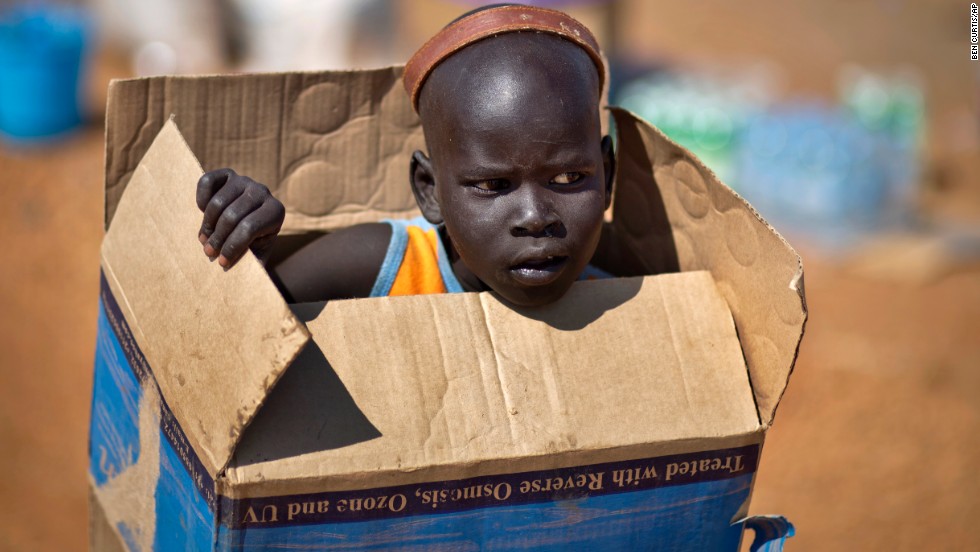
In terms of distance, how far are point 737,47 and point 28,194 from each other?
16.3 ft

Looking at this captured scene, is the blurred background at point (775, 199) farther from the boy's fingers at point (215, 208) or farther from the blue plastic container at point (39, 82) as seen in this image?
the boy's fingers at point (215, 208)

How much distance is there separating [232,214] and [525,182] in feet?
1.41

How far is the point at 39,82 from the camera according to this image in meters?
5.35

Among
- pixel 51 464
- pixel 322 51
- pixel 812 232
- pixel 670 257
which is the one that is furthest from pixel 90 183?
pixel 670 257

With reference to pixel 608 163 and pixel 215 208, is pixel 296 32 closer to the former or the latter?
pixel 608 163

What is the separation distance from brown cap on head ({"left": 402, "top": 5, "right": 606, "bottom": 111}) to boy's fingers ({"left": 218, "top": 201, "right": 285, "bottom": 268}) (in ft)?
1.26

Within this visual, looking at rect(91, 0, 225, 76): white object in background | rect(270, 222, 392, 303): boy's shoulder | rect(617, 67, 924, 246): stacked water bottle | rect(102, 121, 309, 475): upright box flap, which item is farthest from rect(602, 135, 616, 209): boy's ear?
rect(91, 0, 225, 76): white object in background

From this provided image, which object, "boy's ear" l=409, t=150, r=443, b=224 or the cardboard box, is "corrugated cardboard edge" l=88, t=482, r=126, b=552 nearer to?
the cardboard box

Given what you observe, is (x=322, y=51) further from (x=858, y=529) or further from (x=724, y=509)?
(x=724, y=509)

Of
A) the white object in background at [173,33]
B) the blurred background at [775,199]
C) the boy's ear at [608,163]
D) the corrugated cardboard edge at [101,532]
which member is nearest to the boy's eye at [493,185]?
the boy's ear at [608,163]

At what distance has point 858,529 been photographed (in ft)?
10.8

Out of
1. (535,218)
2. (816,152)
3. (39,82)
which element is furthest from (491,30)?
(39,82)

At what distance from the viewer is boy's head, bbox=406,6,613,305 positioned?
152cm

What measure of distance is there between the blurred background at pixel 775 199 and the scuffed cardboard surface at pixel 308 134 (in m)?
1.62
